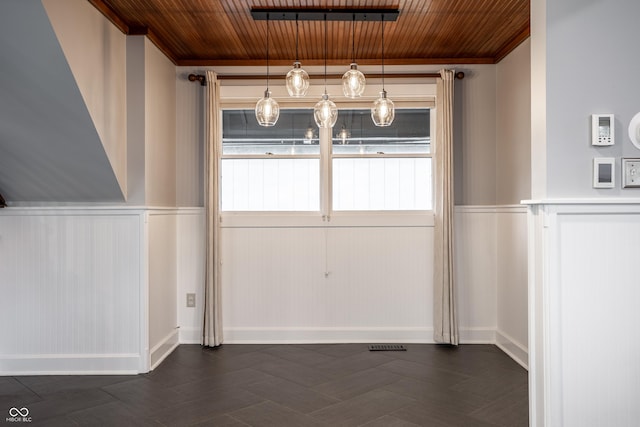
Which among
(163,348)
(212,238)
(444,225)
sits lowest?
(163,348)

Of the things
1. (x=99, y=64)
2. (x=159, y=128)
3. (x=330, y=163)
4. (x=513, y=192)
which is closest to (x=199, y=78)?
(x=159, y=128)

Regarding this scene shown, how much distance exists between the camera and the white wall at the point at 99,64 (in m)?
2.84

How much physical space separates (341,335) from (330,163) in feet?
5.35

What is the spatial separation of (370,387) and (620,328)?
1.69 m

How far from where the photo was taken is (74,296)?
12.1 ft

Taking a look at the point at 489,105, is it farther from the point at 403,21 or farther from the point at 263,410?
the point at 263,410

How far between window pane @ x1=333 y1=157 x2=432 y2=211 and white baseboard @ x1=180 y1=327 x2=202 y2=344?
1.86m

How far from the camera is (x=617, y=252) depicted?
223cm

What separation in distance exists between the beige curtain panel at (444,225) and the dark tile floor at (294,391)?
0.91ft

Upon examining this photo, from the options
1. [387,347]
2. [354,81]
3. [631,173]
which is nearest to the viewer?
[631,173]

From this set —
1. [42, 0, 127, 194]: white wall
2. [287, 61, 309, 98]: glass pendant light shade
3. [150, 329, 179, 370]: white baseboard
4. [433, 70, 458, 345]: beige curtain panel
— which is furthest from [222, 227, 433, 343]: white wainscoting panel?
[287, 61, 309, 98]: glass pendant light shade

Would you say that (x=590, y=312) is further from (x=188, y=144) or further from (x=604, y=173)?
(x=188, y=144)

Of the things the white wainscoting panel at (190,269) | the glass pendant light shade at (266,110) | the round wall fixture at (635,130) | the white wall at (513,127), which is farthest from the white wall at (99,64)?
the white wall at (513,127)

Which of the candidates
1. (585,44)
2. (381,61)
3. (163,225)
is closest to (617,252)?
(585,44)
